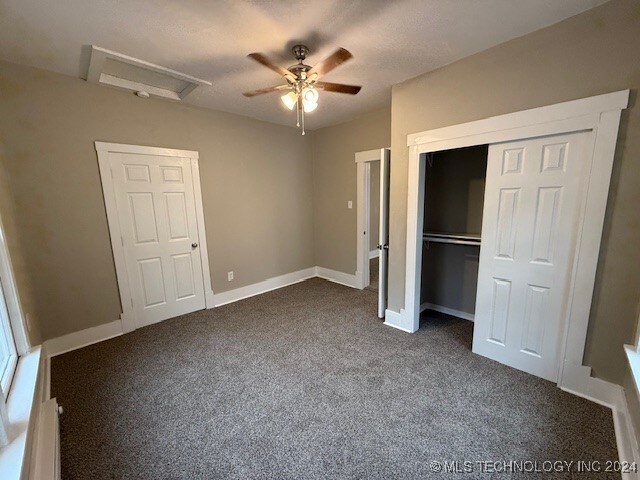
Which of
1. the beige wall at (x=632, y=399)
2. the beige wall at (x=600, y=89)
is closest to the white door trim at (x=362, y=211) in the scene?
the beige wall at (x=600, y=89)

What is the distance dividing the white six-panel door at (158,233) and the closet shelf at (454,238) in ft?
9.67

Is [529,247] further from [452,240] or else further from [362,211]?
[362,211]

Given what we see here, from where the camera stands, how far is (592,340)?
184cm

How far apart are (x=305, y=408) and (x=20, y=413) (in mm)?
1486

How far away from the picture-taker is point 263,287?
13.9ft

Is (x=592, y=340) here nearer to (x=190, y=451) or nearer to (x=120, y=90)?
(x=190, y=451)

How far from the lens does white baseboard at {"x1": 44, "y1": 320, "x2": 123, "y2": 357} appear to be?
2523mm

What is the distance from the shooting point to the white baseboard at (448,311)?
10.2ft

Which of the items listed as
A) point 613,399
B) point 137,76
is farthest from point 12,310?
point 613,399

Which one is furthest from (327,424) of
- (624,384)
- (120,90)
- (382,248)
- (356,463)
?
(120,90)

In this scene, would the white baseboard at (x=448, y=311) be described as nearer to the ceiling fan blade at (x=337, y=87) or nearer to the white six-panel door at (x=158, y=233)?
the ceiling fan blade at (x=337, y=87)

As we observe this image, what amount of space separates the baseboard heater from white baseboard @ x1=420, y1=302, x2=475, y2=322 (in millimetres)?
3348

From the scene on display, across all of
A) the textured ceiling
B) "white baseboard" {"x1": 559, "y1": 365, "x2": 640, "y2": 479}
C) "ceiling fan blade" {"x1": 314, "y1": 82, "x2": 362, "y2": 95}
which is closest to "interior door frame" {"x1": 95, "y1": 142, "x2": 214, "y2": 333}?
the textured ceiling

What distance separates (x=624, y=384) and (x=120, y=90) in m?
4.93
